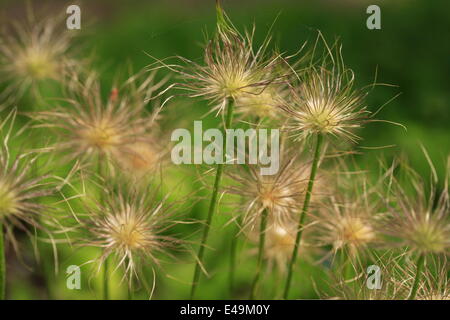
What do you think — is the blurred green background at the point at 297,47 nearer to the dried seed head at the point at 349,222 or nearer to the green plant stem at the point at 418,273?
the dried seed head at the point at 349,222

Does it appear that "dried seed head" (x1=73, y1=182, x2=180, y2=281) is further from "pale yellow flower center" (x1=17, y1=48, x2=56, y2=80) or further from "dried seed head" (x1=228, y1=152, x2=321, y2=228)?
"pale yellow flower center" (x1=17, y1=48, x2=56, y2=80)

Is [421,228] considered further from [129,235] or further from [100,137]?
[100,137]

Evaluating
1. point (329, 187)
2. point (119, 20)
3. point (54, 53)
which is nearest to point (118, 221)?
point (329, 187)

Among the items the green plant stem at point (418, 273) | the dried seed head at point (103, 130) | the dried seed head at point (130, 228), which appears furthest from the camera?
the dried seed head at point (103, 130)

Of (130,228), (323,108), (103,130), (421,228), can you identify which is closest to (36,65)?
(103,130)

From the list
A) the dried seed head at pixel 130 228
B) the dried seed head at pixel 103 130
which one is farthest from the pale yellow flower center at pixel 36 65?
the dried seed head at pixel 130 228

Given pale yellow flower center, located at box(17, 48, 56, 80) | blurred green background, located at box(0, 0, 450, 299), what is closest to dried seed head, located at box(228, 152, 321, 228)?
blurred green background, located at box(0, 0, 450, 299)

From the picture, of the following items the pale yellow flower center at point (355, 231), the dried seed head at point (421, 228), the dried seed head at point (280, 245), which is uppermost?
the dried seed head at point (421, 228)
